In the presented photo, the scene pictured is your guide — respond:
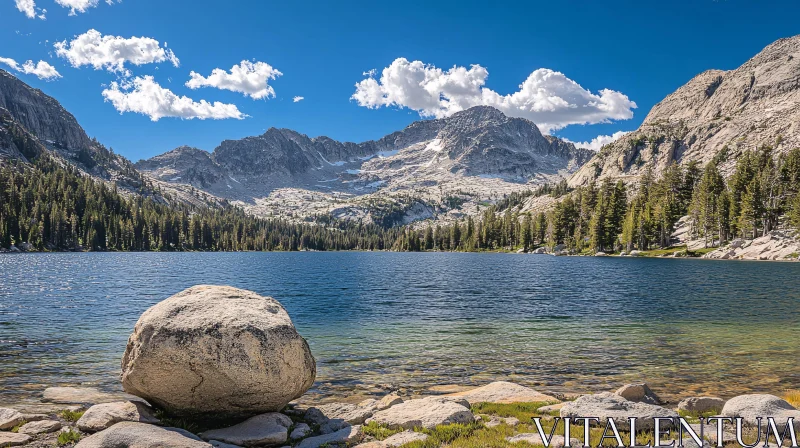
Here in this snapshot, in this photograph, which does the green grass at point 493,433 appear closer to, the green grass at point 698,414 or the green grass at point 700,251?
the green grass at point 698,414

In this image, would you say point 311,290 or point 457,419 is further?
point 311,290

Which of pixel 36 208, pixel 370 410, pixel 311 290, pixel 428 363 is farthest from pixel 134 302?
pixel 36 208

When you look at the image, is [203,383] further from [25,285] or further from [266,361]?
[25,285]

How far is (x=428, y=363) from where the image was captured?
81.7 ft

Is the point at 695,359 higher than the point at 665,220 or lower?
lower

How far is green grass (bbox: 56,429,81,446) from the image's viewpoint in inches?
490

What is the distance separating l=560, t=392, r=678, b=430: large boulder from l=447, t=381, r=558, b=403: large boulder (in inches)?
121

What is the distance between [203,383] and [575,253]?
178056 mm

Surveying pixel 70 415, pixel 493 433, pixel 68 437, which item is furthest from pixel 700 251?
pixel 68 437

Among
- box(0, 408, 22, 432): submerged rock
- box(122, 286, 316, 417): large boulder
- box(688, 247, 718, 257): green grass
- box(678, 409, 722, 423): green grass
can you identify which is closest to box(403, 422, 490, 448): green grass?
box(122, 286, 316, 417): large boulder

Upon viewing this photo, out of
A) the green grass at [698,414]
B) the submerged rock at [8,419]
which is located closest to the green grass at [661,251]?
the green grass at [698,414]

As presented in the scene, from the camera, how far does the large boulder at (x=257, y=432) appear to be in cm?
1308

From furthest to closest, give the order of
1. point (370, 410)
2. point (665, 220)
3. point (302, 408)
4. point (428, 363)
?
point (665, 220)
point (428, 363)
point (302, 408)
point (370, 410)

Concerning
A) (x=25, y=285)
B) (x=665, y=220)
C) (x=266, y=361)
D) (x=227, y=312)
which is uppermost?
(x=665, y=220)
